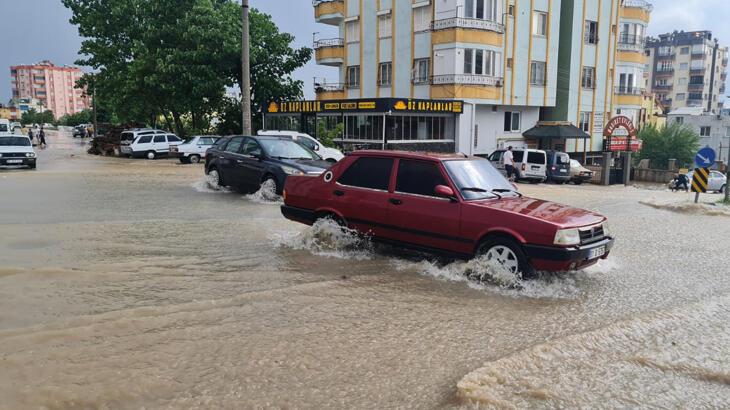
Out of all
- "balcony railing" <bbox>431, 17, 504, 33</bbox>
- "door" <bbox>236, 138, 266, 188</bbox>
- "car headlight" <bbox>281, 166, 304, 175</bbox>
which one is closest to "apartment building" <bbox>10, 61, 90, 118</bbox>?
"balcony railing" <bbox>431, 17, 504, 33</bbox>

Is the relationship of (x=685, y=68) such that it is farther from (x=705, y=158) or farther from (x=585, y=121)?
(x=705, y=158)

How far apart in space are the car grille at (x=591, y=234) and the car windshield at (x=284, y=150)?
8.66 m

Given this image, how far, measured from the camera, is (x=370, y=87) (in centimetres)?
4053

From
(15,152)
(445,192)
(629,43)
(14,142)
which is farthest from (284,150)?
→ (629,43)

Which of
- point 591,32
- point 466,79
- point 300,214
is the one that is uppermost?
→ point 591,32

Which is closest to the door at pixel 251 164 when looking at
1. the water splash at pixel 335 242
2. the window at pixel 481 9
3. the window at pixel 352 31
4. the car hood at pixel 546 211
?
the water splash at pixel 335 242

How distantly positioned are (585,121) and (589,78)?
3110 mm

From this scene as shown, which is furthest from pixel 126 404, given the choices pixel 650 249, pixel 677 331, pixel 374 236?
pixel 650 249

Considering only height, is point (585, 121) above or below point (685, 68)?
below

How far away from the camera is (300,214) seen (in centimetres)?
905

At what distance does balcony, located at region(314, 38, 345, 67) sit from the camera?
4184 centimetres

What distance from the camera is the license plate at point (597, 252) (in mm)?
6873

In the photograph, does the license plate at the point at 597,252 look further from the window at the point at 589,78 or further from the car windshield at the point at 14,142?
the window at the point at 589,78

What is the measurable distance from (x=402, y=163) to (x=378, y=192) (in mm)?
519
